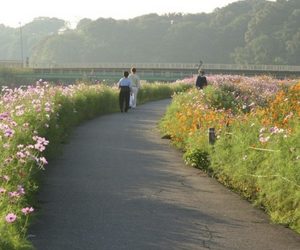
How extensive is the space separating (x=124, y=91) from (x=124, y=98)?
0.98 m

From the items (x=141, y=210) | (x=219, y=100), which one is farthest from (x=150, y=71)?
(x=141, y=210)

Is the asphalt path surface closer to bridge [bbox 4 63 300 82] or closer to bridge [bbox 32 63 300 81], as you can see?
bridge [bbox 4 63 300 82]

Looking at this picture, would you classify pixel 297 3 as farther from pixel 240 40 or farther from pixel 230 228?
pixel 230 228

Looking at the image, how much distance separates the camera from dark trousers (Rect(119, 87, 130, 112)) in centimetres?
2111

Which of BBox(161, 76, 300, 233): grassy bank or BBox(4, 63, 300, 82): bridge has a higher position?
BBox(161, 76, 300, 233): grassy bank

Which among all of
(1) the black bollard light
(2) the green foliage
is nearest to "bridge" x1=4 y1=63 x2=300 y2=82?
(2) the green foliage

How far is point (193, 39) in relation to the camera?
139750mm

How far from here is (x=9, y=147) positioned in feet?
22.6

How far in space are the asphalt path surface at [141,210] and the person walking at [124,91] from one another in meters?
9.55

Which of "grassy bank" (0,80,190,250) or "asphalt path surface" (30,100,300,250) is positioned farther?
"asphalt path surface" (30,100,300,250)

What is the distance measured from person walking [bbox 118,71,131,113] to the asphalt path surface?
9550 millimetres

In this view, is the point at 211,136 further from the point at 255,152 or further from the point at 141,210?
the point at 141,210

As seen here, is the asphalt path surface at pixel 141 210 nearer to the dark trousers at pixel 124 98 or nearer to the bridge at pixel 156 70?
the dark trousers at pixel 124 98

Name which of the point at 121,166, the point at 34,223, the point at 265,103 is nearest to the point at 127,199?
the point at 34,223
